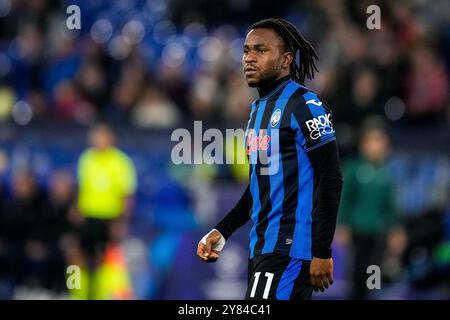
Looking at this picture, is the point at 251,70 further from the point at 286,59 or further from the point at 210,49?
the point at 210,49

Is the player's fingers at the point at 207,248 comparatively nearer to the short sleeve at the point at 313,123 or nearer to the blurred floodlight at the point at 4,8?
the short sleeve at the point at 313,123

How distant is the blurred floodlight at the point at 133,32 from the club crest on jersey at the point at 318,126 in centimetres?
936

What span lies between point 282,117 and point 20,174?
24.5 feet

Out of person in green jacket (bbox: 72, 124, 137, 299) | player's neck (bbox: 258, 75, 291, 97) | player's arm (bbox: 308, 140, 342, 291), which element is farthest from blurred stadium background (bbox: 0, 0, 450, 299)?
player's arm (bbox: 308, 140, 342, 291)

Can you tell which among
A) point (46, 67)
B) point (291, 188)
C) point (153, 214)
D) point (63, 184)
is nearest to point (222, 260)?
point (153, 214)

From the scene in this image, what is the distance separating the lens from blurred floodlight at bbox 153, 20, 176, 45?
14555 mm

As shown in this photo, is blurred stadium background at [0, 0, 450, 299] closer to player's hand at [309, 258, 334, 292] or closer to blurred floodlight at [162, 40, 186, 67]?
blurred floodlight at [162, 40, 186, 67]

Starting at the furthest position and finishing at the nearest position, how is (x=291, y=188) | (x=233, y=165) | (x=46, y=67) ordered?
(x=46, y=67), (x=233, y=165), (x=291, y=188)

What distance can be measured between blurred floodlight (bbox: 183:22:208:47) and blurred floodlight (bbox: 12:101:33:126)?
8.75 ft

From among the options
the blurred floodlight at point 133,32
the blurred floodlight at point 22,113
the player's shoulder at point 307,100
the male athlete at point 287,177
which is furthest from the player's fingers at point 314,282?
the blurred floodlight at point 133,32

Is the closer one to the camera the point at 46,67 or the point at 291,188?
the point at 291,188

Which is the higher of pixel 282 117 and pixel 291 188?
pixel 282 117

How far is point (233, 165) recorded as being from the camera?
38.4ft
